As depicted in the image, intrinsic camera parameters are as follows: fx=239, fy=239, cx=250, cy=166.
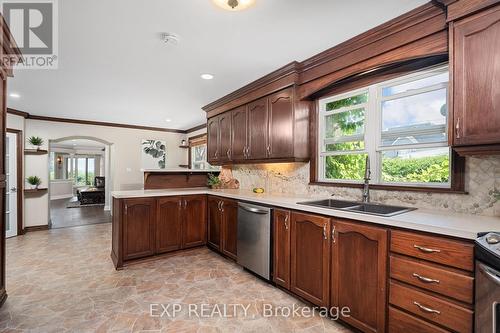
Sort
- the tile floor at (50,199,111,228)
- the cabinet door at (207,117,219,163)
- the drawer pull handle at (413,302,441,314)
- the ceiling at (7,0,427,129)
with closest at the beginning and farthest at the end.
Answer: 1. the drawer pull handle at (413,302,441,314)
2. the ceiling at (7,0,427,129)
3. the cabinet door at (207,117,219,163)
4. the tile floor at (50,199,111,228)

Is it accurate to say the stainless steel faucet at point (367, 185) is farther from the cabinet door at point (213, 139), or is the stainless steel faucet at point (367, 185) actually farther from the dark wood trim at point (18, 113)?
the dark wood trim at point (18, 113)

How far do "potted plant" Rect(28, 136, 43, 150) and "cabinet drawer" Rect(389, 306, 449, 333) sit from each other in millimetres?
6666

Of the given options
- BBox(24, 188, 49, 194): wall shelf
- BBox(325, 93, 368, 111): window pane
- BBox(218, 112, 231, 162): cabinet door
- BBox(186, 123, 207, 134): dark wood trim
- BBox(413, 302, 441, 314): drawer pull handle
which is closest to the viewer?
BBox(413, 302, 441, 314): drawer pull handle

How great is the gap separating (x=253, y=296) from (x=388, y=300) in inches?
49.7

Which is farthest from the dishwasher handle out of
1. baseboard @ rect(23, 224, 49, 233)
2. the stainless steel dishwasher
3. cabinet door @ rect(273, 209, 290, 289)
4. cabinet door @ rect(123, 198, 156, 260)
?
baseboard @ rect(23, 224, 49, 233)

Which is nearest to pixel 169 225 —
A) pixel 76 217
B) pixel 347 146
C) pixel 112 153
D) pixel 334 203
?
pixel 334 203

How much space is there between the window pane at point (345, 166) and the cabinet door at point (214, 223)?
1609 millimetres

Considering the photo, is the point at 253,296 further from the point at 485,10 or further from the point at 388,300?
the point at 485,10

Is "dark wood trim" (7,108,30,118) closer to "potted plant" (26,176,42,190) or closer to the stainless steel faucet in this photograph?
"potted plant" (26,176,42,190)

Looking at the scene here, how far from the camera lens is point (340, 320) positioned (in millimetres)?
1969

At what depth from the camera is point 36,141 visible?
5.08 metres

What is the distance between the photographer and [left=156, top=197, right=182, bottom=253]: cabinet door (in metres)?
3.42

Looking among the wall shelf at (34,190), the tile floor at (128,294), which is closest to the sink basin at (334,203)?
the tile floor at (128,294)

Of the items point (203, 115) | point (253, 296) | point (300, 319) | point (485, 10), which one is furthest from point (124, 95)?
point (485, 10)
